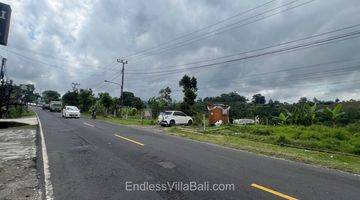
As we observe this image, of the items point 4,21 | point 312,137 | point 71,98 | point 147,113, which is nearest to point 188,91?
point 147,113

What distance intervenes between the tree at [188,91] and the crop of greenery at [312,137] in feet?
64.3

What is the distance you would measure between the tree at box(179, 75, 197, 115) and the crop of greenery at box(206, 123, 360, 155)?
19.6 metres

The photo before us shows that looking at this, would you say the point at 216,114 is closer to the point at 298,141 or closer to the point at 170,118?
the point at 170,118

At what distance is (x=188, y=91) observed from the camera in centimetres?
4762

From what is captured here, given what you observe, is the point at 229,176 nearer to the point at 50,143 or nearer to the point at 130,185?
the point at 130,185

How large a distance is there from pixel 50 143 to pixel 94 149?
317 centimetres

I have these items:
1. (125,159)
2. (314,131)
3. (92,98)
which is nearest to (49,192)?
(125,159)

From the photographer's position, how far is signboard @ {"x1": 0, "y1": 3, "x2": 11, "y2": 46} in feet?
46.1

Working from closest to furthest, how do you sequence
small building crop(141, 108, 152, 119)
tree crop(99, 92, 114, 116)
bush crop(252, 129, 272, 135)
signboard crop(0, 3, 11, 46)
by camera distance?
signboard crop(0, 3, 11, 46)
bush crop(252, 129, 272, 135)
small building crop(141, 108, 152, 119)
tree crop(99, 92, 114, 116)

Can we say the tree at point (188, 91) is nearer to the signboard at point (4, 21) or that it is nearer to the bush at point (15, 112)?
the bush at point (15, 112)

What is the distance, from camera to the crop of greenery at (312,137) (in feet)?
63.7

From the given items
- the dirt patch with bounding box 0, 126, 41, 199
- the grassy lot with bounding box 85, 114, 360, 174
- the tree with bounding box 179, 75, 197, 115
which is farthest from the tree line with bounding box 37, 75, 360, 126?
the dirt patch with bounding box 0, 126, 41, 199

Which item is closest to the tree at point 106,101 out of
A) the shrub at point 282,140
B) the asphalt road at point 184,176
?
the shrub at point 282,140

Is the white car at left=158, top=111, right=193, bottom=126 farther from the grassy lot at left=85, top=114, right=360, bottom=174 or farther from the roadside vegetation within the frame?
the grassy lot at left=85, top=114, right=360, bottom=174
